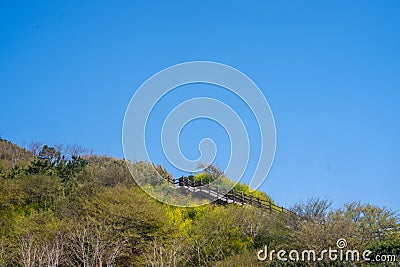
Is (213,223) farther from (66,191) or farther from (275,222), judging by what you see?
(66,191)

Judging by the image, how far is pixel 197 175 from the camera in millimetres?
44594

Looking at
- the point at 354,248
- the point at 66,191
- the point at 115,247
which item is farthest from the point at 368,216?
the point at 66,191

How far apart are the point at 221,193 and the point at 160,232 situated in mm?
10476

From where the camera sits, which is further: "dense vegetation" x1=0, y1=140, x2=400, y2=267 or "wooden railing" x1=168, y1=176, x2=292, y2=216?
"wooden railing" x1=168, y1=176, x2=292, y2=216

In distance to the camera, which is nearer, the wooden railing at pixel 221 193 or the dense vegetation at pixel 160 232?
the dense vegetation at pixel 160 232

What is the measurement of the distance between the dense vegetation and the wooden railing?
3708 millimetres

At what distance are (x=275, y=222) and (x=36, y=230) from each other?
12.7 meters

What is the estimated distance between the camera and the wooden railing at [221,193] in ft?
117

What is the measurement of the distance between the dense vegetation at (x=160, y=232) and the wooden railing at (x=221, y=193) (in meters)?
3.71

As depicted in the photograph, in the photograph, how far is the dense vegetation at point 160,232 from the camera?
22.3m

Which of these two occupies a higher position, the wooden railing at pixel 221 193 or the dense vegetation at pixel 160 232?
the wooden railing at pixel 221 193

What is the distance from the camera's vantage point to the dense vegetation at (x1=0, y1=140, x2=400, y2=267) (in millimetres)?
22266

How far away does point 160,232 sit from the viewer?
2794 cm

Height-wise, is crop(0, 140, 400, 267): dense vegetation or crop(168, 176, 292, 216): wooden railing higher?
crop(168, 176, 292, 216): wooden railing
